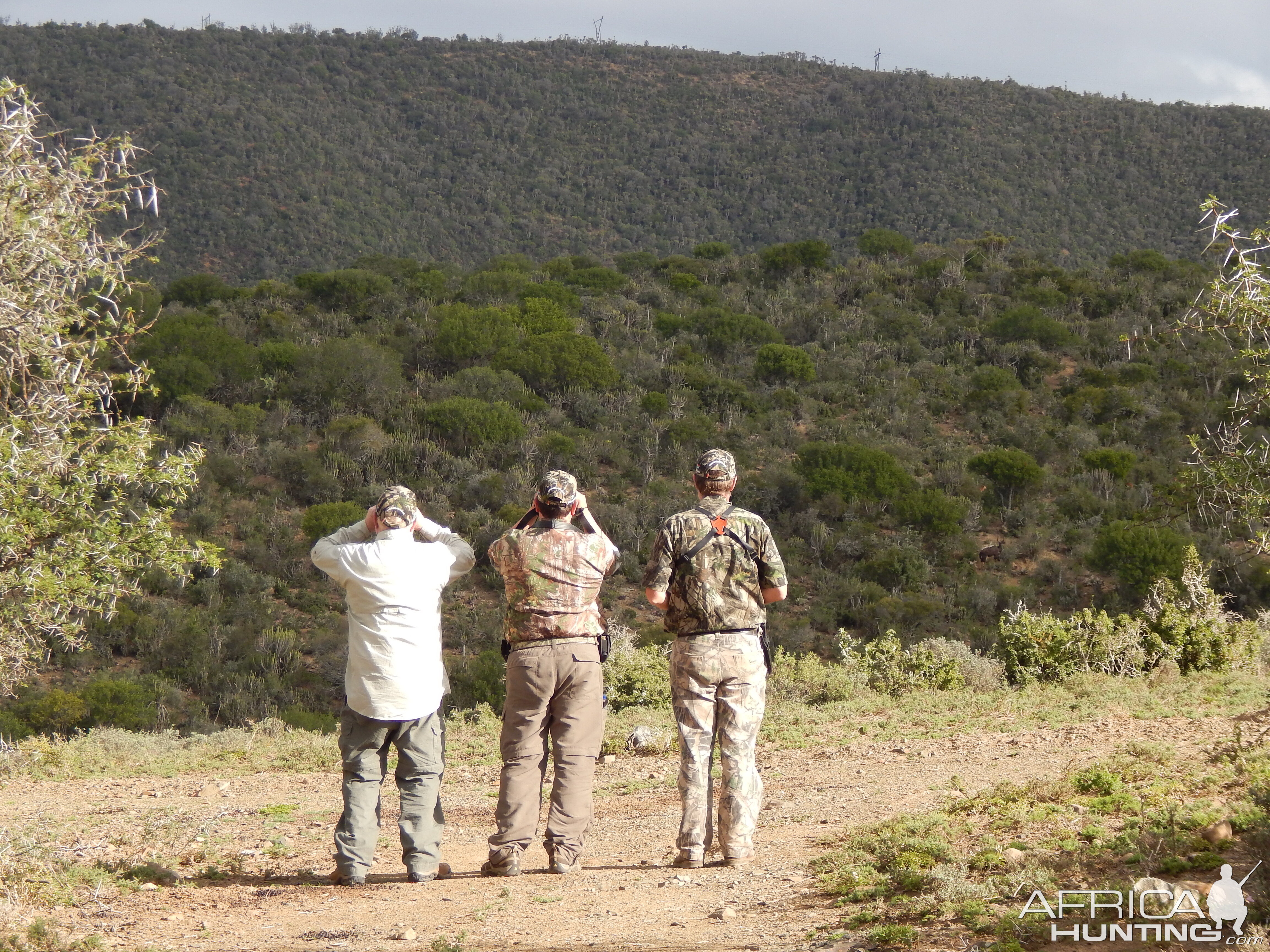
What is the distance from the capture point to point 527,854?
491cm

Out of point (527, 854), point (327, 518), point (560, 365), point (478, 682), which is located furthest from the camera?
point (560, 365)

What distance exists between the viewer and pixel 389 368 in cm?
2591

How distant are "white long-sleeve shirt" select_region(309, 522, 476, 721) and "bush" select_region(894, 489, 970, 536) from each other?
18.3m

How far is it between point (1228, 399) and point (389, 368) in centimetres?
1819

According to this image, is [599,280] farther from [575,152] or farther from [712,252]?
[575,152]

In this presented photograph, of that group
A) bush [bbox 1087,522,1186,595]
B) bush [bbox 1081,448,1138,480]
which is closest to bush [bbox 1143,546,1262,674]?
bush [bbox 1087,522,1186,595]

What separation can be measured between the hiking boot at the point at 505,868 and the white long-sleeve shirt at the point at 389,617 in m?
0.62

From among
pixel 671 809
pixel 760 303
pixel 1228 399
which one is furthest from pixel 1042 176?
pixel 671 809

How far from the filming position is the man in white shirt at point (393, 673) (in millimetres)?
4234

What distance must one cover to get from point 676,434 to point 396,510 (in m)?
20.5

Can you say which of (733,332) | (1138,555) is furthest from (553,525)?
(733,332)

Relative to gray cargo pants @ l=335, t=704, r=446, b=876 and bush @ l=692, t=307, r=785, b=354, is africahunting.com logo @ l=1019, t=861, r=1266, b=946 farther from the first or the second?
bush @ l=692, t=307, r=785, b=354

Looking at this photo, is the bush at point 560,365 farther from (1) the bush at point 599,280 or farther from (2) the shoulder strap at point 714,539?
(2) the shoulder strap at point 714,539

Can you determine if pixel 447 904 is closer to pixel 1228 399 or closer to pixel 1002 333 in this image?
pixel 1228 399
